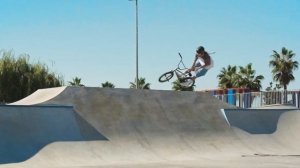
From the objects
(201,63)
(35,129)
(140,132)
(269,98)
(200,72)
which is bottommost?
(140,132)

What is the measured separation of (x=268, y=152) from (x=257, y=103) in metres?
10.5

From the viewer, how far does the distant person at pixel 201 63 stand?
1560cm

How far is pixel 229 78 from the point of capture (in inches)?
2345

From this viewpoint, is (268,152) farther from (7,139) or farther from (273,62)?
(273,62)

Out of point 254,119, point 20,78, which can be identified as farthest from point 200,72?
point 20,78

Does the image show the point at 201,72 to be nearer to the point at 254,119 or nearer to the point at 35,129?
the point at 254,119

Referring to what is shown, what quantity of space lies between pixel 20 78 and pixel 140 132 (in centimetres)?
3033

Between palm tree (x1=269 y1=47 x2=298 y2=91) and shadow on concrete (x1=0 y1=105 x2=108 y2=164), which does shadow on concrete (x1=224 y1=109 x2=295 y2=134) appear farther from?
palm tree (x1=269 y1=47 x2=298 y2=91)

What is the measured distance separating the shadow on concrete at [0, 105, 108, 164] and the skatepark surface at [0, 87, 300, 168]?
0.03 meters

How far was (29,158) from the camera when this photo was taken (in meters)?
12.4

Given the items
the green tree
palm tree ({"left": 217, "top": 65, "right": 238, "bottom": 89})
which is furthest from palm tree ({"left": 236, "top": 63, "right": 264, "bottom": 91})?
the green tree

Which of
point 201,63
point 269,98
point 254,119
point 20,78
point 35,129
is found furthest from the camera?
point 20,78

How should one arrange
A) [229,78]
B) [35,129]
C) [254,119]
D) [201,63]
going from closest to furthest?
[35,129], [201,63], [254,119], [229,78]

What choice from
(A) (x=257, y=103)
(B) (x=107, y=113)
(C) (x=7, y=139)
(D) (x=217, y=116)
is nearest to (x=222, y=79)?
(A) (x=257, y=103)
